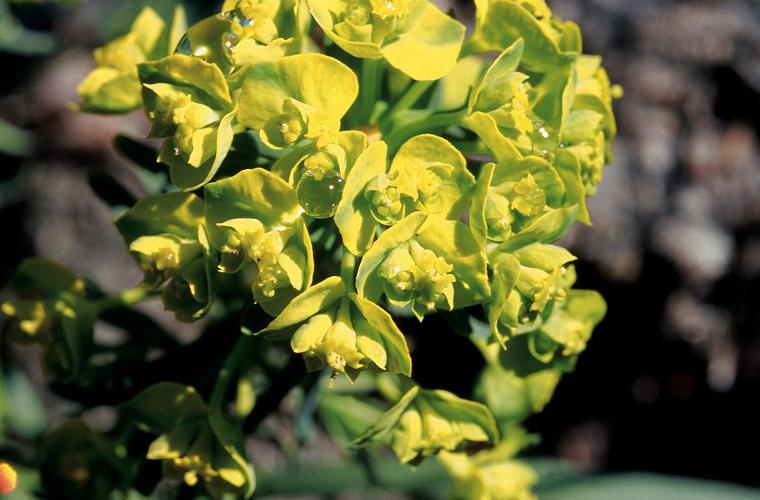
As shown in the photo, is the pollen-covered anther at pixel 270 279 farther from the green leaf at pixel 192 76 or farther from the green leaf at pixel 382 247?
the green leaf at pixel 192 76

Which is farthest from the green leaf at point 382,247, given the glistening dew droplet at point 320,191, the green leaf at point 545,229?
the green leaf at point 545,229

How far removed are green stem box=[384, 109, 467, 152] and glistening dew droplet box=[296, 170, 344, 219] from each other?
305 mm

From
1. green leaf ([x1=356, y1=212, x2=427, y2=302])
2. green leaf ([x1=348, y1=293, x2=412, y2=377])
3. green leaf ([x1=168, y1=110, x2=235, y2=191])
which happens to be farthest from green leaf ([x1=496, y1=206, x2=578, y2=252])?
green leaf ([x1=168, y1=110, x2=235, y2=191])

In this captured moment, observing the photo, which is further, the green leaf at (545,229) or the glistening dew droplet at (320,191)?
the green leaf at (545,229)

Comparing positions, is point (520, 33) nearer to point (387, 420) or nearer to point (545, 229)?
point (545, 229)

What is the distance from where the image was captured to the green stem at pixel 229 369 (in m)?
1.78

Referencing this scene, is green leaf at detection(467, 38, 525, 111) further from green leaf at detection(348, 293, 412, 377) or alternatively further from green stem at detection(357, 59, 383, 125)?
green leaf at detection(348, 293, 412, 377)

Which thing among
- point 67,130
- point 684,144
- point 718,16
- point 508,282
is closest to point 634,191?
point 684,144

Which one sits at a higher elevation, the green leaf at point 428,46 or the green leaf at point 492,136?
the green leaf at point 428,46

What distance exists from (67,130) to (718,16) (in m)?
3.14

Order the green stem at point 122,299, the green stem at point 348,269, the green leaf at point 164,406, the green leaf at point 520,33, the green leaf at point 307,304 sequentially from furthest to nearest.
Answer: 1. the green stem at point 122,299
2. the green leaf at point 164,406
3. the green leaf at point 520,33
4. the green stem at point 348,269
5. the green leaf at point 307,304

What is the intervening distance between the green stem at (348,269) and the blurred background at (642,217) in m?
1.92

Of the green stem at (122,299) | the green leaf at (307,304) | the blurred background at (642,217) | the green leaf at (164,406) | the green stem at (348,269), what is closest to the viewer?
the green leaf at (307,304)

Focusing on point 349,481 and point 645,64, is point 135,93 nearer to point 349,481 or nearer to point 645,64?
point 349,481
